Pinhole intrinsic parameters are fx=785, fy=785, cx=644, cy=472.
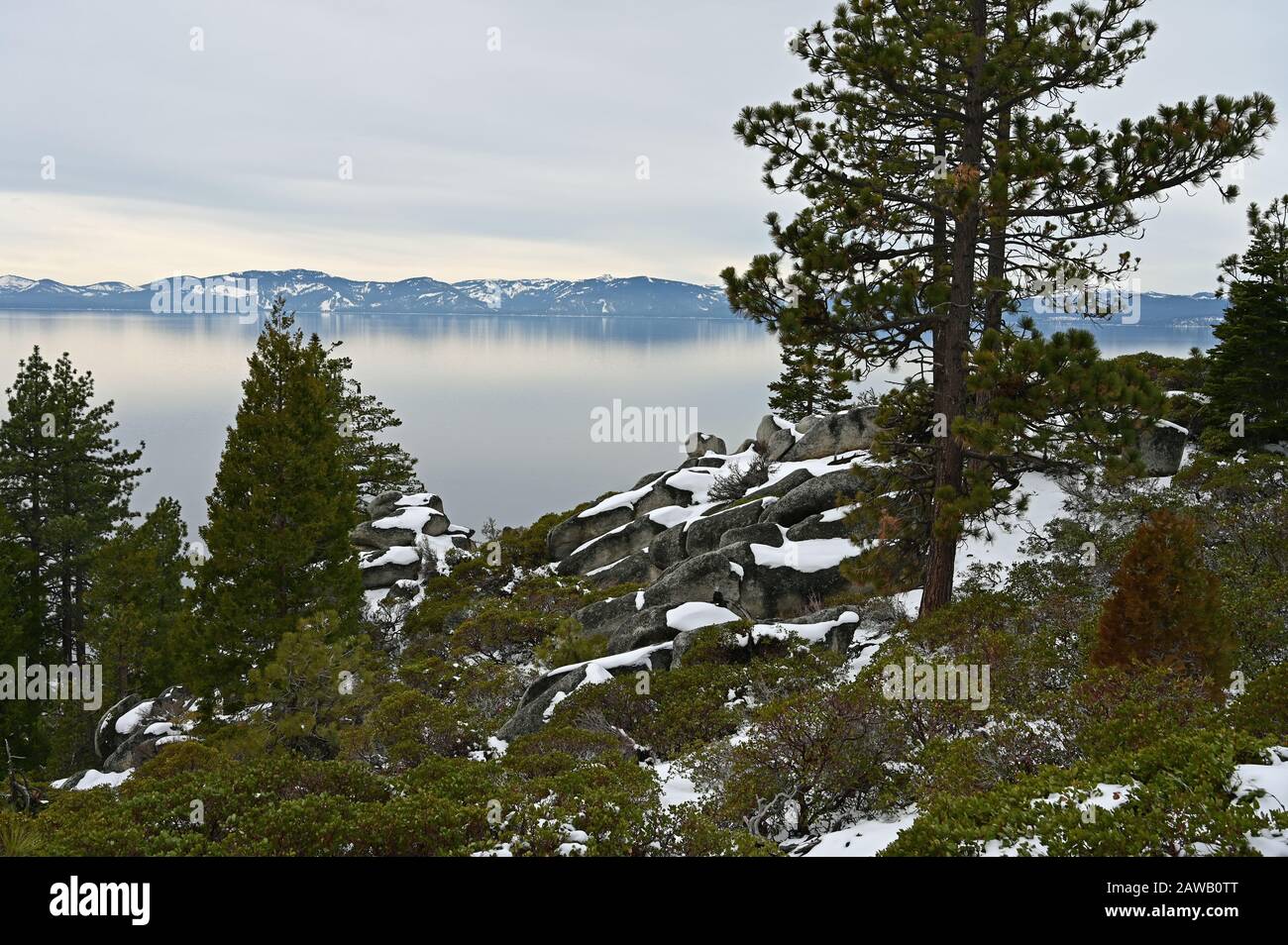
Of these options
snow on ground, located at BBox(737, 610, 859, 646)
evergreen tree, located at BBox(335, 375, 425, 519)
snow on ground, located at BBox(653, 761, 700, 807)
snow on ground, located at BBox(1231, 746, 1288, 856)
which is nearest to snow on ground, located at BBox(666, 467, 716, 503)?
snow on ground, located at BBox(737, 610, 859, 646)

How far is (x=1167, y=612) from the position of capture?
8.93 m

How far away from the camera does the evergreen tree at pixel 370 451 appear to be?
151ft

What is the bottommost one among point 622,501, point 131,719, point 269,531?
point 131,719

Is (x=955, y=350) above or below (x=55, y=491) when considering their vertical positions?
above

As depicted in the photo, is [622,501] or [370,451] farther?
[370,451]

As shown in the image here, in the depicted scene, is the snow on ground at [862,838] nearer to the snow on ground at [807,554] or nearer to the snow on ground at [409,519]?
the snow on ground at [807,554]

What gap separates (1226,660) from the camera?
29.2ft

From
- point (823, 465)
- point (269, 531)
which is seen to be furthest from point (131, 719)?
point (823, 465)

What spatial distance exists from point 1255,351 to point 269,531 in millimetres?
29884

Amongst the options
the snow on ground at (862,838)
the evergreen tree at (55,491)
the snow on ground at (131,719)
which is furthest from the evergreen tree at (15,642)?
the snow on ground at (862,838)

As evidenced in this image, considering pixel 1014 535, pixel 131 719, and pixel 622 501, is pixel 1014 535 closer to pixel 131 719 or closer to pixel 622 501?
pixel 622 501
